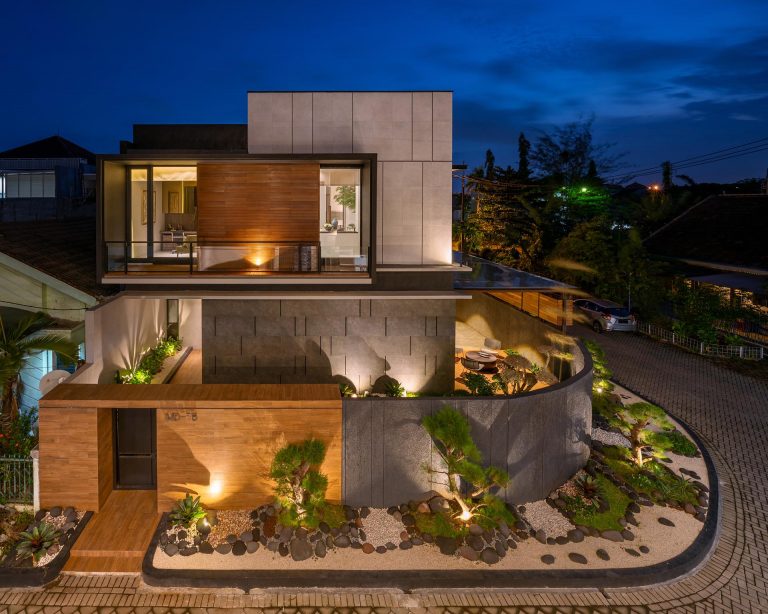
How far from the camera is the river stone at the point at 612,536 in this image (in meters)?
9.70

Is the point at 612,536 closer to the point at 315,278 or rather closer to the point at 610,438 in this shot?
the point at 610,438

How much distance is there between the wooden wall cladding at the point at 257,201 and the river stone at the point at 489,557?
28.1 feet

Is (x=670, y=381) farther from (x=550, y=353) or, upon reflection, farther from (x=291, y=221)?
(x=291, y=221)

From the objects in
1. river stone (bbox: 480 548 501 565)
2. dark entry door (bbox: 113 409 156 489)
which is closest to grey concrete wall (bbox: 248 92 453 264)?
dark entry door (bbox: 113 409 156 489)

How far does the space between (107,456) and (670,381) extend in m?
17.6

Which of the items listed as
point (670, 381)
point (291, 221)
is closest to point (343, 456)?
point (291, 221)

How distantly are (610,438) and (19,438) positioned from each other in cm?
1341

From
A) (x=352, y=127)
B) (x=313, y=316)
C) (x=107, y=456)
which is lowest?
(x=107, y=456)

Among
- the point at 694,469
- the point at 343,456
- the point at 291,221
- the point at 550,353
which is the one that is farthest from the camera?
the point at 550,353

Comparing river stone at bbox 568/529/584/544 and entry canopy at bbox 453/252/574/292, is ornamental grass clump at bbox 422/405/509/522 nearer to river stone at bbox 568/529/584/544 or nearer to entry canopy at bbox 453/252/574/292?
river stone at bbox 568/529/584/544

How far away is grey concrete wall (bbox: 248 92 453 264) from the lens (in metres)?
14.3

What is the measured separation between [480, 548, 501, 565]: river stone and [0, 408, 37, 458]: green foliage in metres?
8.81

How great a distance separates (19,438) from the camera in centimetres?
1063

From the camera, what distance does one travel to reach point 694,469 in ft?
41.1
